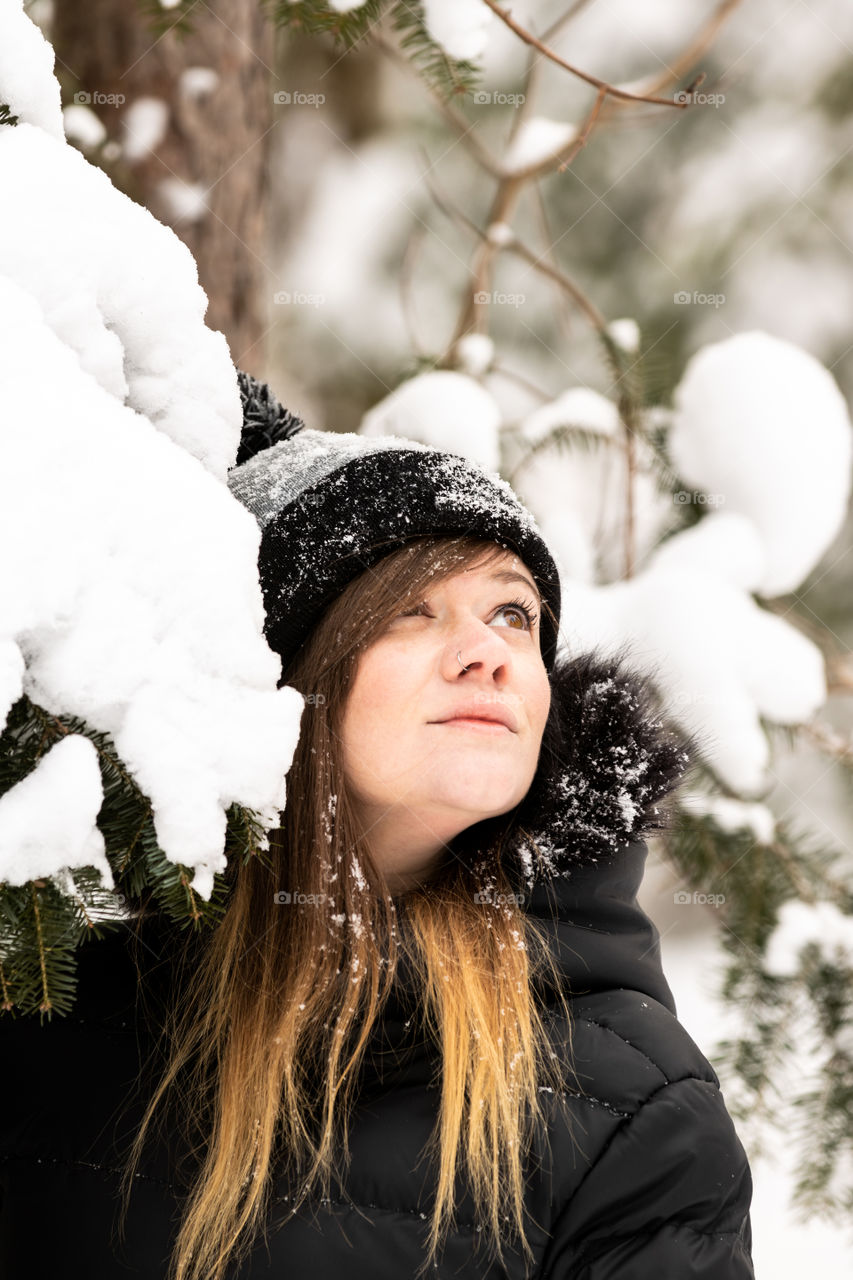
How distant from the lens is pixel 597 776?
158 centimetres

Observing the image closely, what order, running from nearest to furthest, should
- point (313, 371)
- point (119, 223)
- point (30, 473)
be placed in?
point (30, 473) < point (119, 223) < point (313, 371)

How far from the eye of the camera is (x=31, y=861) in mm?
779

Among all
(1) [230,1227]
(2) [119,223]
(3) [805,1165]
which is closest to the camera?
(2) [119,223]

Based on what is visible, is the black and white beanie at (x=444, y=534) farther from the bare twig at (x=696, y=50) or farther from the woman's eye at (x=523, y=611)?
the bare twig at (x=696, y=50)

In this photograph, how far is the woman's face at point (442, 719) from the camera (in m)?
1.40

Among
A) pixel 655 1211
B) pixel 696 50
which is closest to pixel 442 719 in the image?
pixel 655 1211

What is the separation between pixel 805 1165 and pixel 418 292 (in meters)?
2.66

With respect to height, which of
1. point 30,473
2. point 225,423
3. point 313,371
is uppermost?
point 313,371

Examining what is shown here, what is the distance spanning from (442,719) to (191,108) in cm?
140

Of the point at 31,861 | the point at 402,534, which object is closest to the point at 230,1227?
the point at 31,861

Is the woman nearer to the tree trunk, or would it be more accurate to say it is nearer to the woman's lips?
the woman's lips

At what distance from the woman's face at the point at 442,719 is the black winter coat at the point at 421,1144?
189 millimetres

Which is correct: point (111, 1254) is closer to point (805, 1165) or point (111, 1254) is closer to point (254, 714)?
point (254, 714)

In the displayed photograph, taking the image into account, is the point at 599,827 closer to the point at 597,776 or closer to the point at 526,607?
the point at 597,776
